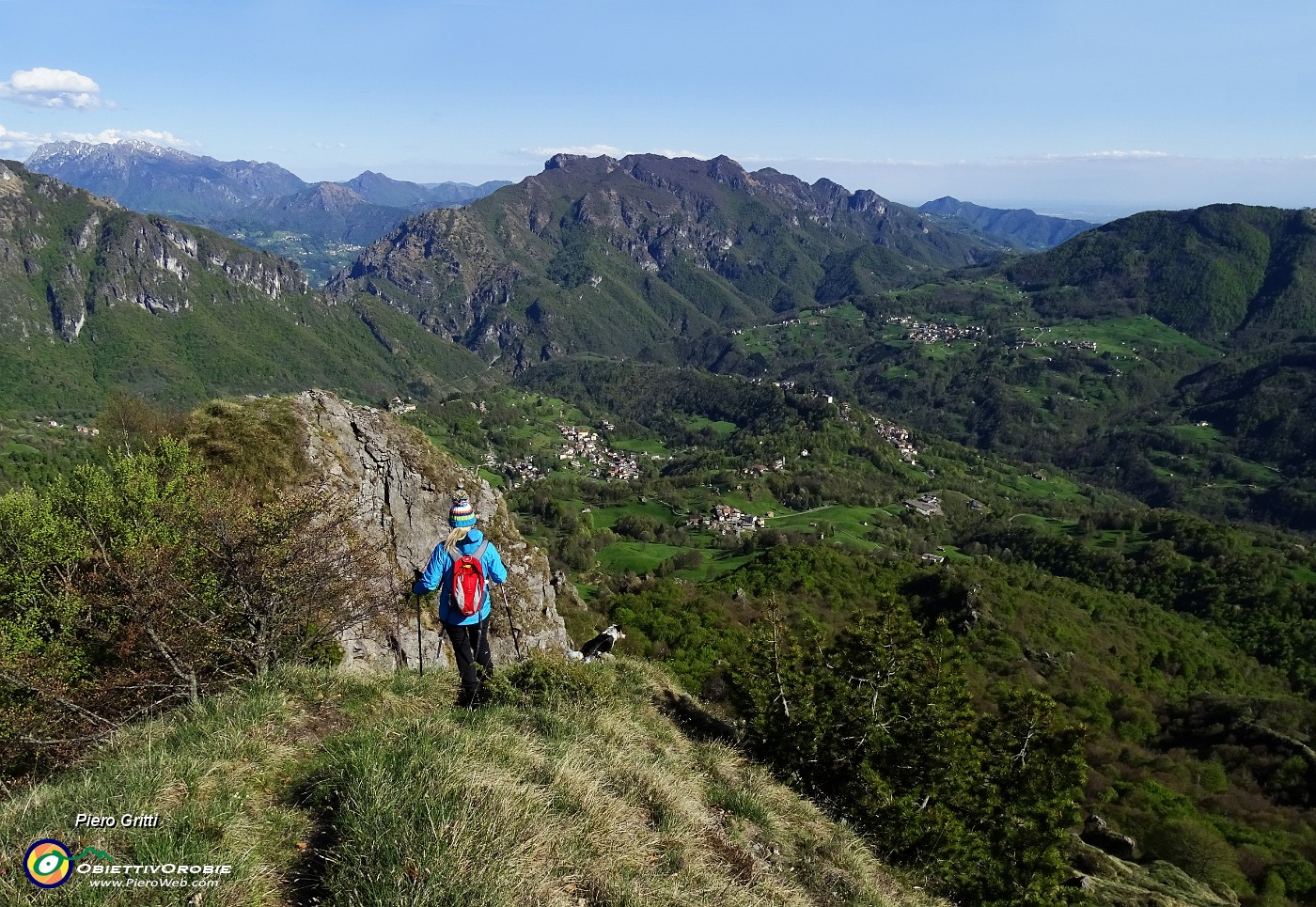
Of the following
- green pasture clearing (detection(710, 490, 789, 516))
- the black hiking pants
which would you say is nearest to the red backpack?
the black hiking pants

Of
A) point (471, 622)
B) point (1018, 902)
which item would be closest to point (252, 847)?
point (471, 622)

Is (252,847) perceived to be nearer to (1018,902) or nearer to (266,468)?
(1018,902)

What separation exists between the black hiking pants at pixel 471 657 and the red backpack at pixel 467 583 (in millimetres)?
355

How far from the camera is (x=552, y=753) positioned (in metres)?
8.03

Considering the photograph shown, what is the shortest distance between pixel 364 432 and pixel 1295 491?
890 feet

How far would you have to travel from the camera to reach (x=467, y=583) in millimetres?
10602

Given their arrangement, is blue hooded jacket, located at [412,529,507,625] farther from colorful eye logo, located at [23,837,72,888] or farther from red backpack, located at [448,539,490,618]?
colorful eye logo, located at [23,837,72,888]

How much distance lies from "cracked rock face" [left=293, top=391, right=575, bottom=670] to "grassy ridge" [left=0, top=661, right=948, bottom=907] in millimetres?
18306

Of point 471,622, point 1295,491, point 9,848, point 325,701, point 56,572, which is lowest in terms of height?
point 1295,491

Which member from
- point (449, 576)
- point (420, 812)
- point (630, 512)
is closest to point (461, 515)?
point (449, 576)

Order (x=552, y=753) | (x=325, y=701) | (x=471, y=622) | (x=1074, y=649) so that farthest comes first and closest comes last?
(x=1074, y=649) < (x=471, y=622) < (x=325, y=701) < (x=552, y=753)

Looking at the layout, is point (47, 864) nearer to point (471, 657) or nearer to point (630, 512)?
point (471, 657)

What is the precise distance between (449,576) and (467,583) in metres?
0.34

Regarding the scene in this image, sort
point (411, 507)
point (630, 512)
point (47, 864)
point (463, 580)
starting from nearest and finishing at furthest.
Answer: point (47, 864) < point (463, 580) < point (411, 507) < point (630, 512)
